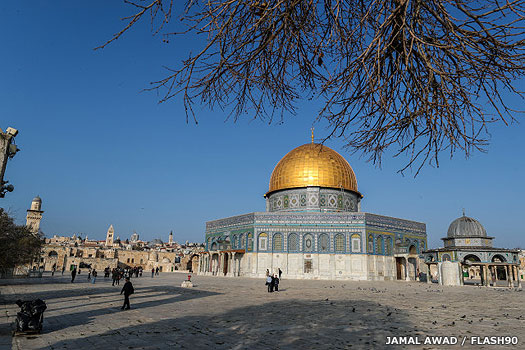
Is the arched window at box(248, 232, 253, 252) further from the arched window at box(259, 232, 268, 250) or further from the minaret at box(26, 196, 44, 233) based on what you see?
the minaret at box(26, 196, 44, 233)

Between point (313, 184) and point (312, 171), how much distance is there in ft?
4.85

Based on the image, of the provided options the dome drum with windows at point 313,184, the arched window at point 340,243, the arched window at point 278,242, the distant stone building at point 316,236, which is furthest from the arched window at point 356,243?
the arched window at point 278,242

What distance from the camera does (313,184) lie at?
122 feet

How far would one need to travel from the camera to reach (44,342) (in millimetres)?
6156

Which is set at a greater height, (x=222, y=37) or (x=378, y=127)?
(x=222, y=37)

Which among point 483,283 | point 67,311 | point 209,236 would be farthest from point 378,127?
point 209,236

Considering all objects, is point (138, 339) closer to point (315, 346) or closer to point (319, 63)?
point (315, 346)

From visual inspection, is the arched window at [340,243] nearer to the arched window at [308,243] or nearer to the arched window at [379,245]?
the arched window at [308,243]

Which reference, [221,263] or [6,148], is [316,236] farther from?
[6,148]

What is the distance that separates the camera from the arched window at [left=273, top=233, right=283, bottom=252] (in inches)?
1315

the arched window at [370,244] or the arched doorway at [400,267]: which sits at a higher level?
the arched window at [370,244]

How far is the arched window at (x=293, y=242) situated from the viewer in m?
33.1

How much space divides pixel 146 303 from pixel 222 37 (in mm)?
11026

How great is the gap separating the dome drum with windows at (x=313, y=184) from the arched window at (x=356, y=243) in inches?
184
